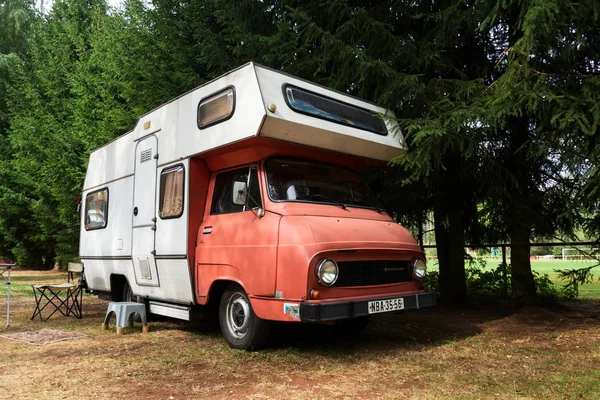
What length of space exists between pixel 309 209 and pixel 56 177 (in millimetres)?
16330

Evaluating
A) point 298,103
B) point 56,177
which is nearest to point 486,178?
point 298,103

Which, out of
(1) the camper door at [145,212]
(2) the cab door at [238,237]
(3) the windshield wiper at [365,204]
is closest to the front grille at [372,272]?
(2) the cab door at [238,237]

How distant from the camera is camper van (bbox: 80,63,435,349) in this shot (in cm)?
525

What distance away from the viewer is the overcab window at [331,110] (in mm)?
5773

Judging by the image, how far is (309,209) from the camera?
5641mm

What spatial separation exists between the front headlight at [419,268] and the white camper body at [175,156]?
59.2 inches

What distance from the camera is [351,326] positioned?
6719 mm

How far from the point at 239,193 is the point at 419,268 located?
233 cm

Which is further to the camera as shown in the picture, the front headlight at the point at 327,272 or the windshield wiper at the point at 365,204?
the windshield wiper at the point at 365,204

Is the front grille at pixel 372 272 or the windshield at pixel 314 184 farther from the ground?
the windshield at pixel 314 184

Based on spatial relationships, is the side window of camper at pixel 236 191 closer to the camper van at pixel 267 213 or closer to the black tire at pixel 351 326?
the camper van at pixel 267 213

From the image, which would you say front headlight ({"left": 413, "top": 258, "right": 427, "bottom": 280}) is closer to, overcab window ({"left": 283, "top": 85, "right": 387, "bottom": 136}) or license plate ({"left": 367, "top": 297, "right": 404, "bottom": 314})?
license plate ({"left": 367, "top": 297, "right": 404, "bottom": 314})

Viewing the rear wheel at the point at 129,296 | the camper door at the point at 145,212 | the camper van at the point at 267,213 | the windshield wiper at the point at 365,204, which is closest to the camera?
the camper van at the point at 267,213

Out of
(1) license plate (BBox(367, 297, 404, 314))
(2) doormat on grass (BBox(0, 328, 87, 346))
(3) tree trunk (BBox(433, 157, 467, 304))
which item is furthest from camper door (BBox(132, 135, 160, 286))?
(3) tree trunk (BBox(433, 157, 467, 304))
